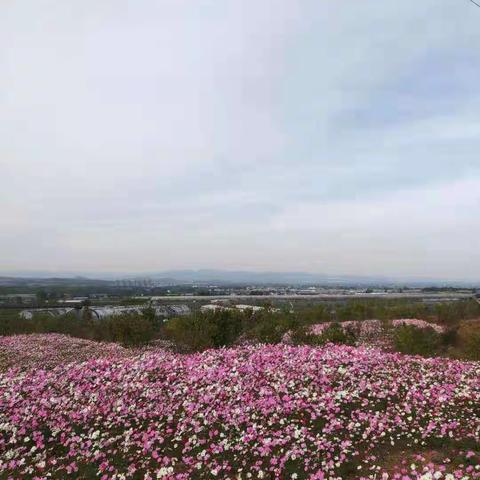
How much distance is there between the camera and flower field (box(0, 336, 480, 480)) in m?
7.25

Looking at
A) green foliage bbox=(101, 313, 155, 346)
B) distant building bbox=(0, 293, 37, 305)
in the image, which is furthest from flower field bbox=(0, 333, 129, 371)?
distant building bbox=(0, 293, 37, 305)

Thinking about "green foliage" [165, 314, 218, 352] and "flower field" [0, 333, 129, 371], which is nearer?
"flower field" [0, 333, 129, 371]

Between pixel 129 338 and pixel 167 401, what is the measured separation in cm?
1599

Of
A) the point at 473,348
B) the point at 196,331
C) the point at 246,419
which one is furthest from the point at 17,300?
the point at 246,419

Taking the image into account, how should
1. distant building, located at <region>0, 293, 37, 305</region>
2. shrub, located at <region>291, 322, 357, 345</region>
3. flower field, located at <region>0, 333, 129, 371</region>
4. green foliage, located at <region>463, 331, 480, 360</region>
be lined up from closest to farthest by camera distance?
green foliage, located at <region>463, 331, 480, 360</region>, flower field, located at <region>0, 333, 129, 371</region>, shrub, located at <region>291, 322, 357, 345</region>, distant building, located at <region>0, 293, 37, 305</region>

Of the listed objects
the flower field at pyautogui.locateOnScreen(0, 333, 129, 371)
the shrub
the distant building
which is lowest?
the distant building

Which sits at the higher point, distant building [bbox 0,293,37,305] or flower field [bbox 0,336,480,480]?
flower field [bbox 0,336,480,480]

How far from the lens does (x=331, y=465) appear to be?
22.8 ft

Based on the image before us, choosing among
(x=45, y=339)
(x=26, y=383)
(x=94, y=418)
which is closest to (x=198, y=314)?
(x=45, y=339)

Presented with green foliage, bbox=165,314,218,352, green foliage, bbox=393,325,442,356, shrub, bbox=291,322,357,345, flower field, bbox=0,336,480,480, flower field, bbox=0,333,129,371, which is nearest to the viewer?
flower field, bbox=0,336,480,480

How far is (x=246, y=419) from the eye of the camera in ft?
28.2

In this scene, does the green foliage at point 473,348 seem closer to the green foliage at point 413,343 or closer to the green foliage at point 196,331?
the green foliage at point 413,343

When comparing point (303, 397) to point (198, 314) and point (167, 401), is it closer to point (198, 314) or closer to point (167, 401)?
point (167, 401)

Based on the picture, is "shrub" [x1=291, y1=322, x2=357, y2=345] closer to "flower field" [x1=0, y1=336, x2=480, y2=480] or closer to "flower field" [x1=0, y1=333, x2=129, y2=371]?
"flower field" [x1=0, y1=336, x2=480, y2=480]
